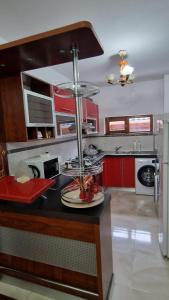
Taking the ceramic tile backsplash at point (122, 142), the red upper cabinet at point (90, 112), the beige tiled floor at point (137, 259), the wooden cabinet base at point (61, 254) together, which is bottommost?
the beige tiled floor at point (137, 259)

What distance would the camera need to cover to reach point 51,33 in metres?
1.03

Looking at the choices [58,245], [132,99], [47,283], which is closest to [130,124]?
[132,99]

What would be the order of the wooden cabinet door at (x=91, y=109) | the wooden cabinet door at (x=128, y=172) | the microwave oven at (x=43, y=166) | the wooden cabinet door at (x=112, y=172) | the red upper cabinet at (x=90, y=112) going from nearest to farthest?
the microwave oven at (x=43, y=166) → the red upper cabinet at (x=90, y=112) → the wooden cabinet door at (x=91, y=109) → the wooden cabinet door at (x=128, y=172) → the wooden cabinet door at (x=112, y=172)

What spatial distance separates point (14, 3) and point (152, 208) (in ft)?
11.2

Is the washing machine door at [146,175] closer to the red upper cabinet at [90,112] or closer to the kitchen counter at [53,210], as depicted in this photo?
the red upper cabinet at [90,112]

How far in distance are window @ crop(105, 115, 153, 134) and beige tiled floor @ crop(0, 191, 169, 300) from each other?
2270 millimetres

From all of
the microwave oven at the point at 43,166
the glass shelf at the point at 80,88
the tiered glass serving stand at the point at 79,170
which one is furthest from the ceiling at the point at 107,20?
the microwave oven at the point at 43,166

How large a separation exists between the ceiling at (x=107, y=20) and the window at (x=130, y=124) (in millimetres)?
2009

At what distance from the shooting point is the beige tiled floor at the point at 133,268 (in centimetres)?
161

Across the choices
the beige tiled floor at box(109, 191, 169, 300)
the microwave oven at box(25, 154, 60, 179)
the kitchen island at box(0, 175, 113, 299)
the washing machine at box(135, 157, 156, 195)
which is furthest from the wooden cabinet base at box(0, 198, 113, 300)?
the washing machine at box(135, 157, 156, 195)

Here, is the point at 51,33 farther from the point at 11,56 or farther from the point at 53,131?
the point at 53,131

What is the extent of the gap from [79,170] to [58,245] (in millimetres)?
812

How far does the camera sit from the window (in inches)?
177

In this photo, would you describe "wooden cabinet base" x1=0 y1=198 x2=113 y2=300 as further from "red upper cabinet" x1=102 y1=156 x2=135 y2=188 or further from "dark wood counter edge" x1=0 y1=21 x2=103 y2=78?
"red upper cabinet" x1=102 y1=156 x2=135 y2=188
